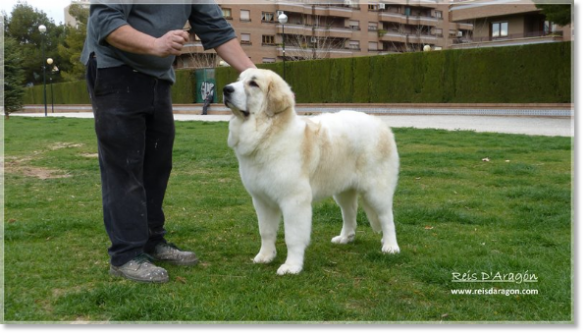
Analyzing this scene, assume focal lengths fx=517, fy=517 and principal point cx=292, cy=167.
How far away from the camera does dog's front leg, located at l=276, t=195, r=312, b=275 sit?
406 centimetres

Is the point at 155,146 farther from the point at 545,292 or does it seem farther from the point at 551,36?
the point at 551,36

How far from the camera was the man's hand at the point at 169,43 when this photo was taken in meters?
3.51

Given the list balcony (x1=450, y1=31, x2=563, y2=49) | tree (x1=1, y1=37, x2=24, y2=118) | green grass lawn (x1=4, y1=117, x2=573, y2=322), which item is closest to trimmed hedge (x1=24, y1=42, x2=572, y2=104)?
balcony (x1=450, y1=31, x2=563, y2=49)

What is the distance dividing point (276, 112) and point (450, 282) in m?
1.83

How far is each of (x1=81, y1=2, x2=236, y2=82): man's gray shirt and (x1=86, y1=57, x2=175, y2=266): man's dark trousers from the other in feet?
0.23

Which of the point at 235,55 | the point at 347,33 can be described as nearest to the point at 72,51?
the point at 347,33

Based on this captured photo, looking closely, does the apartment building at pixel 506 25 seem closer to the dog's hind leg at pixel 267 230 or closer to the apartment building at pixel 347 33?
the apartment building at pixel 347 33

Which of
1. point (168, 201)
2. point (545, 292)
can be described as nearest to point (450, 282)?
point (545, 292)

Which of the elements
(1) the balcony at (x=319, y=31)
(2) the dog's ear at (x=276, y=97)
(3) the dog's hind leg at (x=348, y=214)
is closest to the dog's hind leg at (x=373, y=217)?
(3) the dog's hind leg at (x=348, y=214)

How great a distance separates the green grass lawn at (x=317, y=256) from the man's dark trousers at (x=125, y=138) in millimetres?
392

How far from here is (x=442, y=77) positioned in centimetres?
2511

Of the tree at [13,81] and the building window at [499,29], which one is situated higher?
the building window at [499,29]

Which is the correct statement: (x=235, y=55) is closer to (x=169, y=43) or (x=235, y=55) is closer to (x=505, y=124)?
(x=169, y=43)

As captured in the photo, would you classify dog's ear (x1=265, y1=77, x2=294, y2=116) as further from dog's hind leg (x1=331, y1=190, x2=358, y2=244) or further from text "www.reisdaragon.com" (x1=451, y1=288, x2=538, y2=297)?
text "www.reisdaragon.com" (x1=451, y1=288, x2=538, y2=297)
